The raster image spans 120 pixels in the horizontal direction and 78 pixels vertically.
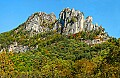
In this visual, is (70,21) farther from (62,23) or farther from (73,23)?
(62,23)

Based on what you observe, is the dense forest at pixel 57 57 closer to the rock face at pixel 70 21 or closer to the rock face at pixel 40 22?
the rock face at pixel 40 22

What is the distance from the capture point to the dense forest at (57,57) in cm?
4809

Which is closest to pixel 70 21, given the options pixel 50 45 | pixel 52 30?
pixel 52 30

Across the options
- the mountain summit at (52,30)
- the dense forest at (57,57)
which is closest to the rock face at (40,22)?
the mountain summit at (52,30)

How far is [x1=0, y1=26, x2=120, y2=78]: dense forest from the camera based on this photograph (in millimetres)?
48094

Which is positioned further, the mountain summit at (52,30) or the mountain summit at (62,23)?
the mountain summit at (62,23)

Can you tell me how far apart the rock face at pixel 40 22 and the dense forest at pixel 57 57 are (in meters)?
4.02

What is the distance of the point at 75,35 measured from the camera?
134 m

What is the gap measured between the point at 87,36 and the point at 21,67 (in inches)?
1609

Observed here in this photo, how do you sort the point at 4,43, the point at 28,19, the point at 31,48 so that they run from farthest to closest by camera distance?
the point at 28,19
the point at 4,43
the point at 31,48

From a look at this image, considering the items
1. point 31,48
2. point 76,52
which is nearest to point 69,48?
point 76,52

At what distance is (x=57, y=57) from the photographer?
109625 mm

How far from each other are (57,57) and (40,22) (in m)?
47.6

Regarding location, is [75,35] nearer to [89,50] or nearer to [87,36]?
[87,36]
